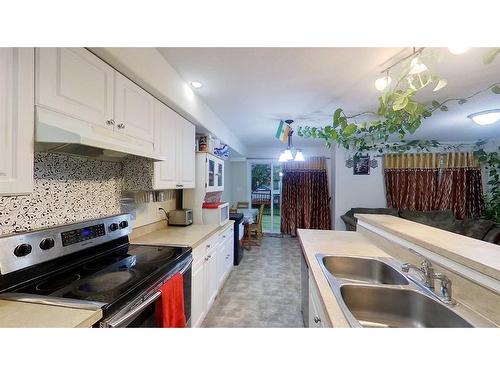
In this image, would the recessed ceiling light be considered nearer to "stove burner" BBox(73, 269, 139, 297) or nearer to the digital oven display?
"stove burner" BBox(73, 269, 139, 297)

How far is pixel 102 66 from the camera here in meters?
1.30

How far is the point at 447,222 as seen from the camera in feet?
14.2

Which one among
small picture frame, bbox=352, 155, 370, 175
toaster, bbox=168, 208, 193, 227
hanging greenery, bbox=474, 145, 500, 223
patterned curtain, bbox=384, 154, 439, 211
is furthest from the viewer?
small picture frame, bbox=352, 155, 370, 175

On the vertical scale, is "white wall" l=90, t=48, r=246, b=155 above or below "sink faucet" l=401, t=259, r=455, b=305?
above

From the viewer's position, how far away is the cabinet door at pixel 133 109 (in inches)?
56.9

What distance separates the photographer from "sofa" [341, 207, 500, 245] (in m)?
3.57

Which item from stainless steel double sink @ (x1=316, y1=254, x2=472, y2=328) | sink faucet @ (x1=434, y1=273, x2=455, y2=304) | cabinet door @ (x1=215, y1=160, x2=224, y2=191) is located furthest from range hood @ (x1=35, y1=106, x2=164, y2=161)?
cabinet door @ (x1=215, y1=160, x2=224, y2=191)

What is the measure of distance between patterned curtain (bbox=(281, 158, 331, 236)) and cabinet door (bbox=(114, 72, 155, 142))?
4.37 metres

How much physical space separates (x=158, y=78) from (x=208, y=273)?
1.84 m

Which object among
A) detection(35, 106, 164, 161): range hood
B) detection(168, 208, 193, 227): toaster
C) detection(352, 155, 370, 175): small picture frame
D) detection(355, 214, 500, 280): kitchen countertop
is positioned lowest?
detection(168, 208, 193, 227): toaster

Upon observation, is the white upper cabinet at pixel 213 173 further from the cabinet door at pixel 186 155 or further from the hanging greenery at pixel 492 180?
the hanging greenery at pixel 492 180

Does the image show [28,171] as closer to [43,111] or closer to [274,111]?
[43,111]
